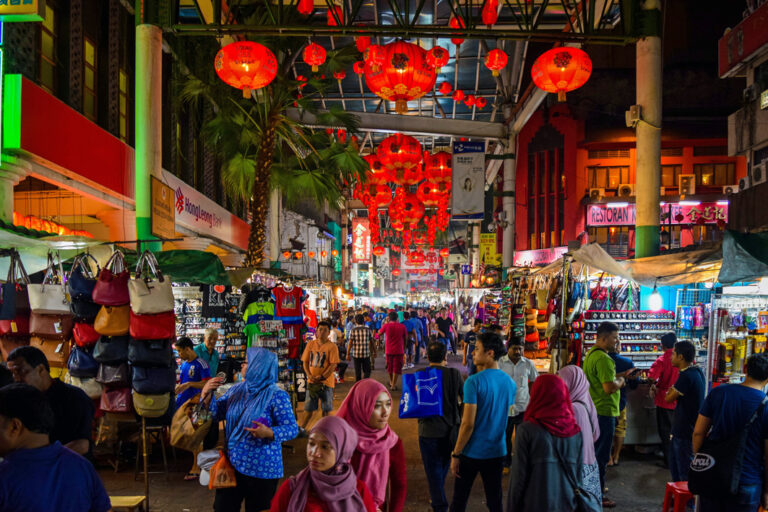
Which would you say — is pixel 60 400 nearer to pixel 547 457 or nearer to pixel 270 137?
pixel 547 457

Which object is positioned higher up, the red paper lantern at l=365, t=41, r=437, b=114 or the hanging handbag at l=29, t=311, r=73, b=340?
the red paper lantern at l=365, t=41, r=437, b=114

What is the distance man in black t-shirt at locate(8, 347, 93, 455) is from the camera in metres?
3.89

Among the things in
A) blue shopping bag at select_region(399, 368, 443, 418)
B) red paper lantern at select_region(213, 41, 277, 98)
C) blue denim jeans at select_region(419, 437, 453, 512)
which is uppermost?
red paper lantern at select_region(213, 41, 277, 98)

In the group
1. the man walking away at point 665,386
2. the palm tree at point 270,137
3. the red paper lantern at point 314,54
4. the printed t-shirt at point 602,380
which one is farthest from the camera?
the palm tree at point 270,137

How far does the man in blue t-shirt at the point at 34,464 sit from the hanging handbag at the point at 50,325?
3.78 meters

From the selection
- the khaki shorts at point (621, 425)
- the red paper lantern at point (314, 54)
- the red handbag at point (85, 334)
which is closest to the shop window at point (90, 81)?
the red paper lantern at point (314, 54)

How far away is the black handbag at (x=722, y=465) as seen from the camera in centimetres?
429

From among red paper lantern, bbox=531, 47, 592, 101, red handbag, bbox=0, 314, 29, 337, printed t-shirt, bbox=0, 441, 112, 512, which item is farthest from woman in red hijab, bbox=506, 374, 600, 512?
red paper lantern, bbox=531, 47, 592, 101

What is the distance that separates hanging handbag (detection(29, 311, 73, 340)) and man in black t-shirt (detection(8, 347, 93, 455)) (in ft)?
8.01

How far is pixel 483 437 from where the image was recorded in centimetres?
499

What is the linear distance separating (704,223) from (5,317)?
21.8 meters

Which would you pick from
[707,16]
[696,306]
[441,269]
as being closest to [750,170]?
[696,306]

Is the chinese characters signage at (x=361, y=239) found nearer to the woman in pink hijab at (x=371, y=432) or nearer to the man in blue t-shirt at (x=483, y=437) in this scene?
the man in blue t-shirt at (x=483, y=437)

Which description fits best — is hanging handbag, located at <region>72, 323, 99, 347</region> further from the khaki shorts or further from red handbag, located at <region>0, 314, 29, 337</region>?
the khaki shorts
